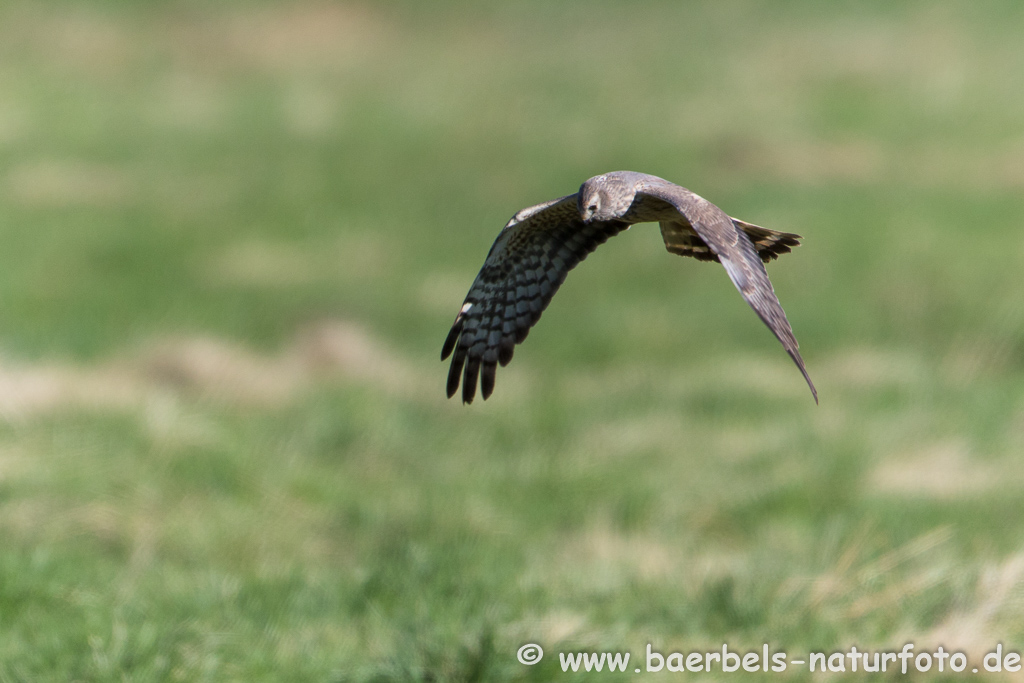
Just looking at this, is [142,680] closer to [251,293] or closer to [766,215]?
[251,293]

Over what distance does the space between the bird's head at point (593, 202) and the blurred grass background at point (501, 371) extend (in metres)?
1.71

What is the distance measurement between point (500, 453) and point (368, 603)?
456cm

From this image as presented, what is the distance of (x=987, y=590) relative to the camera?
6.10m

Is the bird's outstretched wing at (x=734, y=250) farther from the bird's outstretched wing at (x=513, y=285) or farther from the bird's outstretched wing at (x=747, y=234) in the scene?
the bird's outstretched wing at (x=513, y=285)

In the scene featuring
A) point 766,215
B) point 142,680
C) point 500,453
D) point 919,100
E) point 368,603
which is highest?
point 919,100

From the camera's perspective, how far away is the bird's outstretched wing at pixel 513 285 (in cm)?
479

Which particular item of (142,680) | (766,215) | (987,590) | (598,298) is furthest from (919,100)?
(142,680)

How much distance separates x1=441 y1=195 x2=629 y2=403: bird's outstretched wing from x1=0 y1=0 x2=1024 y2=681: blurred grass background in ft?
3.51

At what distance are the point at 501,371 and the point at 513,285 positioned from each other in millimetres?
8068

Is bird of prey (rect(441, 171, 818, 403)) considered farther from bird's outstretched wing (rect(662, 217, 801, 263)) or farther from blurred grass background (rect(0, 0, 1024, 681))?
blurred grass background (rect(0, 0, 1024, 681))

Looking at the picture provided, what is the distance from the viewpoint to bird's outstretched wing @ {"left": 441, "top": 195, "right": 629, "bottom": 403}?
189 inches

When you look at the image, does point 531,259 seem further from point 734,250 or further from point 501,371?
point 501,371

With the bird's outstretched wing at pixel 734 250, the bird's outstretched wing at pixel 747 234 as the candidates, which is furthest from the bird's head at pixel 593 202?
the bird's outstretched wing at pixel 747 234

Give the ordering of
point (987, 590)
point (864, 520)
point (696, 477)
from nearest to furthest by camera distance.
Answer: point (987, 590)
point (864, 520)
point (696, 477)
